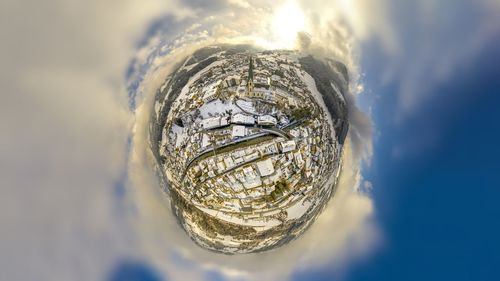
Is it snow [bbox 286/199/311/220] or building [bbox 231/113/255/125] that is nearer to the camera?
building [bbox 231/113/255/125]

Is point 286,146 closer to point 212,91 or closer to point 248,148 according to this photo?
point 248,148

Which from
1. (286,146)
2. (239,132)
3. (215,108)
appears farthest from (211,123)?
(286,146)

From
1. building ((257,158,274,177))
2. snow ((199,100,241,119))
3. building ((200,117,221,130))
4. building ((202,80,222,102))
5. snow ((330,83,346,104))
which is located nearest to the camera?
building ((257,158,274,177))

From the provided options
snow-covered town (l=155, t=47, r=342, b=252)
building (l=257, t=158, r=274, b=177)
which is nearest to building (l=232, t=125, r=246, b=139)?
snow-covered town (l=155, t=47, r=342, b=252)

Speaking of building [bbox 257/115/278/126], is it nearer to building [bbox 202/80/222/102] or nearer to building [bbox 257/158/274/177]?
building [bbox 257/158/274/177]

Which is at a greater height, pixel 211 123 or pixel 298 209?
pixel 211 123

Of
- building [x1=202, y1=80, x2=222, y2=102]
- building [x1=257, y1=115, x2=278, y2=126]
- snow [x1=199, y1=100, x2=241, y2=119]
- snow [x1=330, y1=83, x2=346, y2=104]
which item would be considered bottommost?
building [x1=257, y1=115, x2=278, y2=126]

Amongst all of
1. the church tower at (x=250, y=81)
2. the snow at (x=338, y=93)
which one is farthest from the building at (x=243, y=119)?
the snow at (x=338, y=93)
